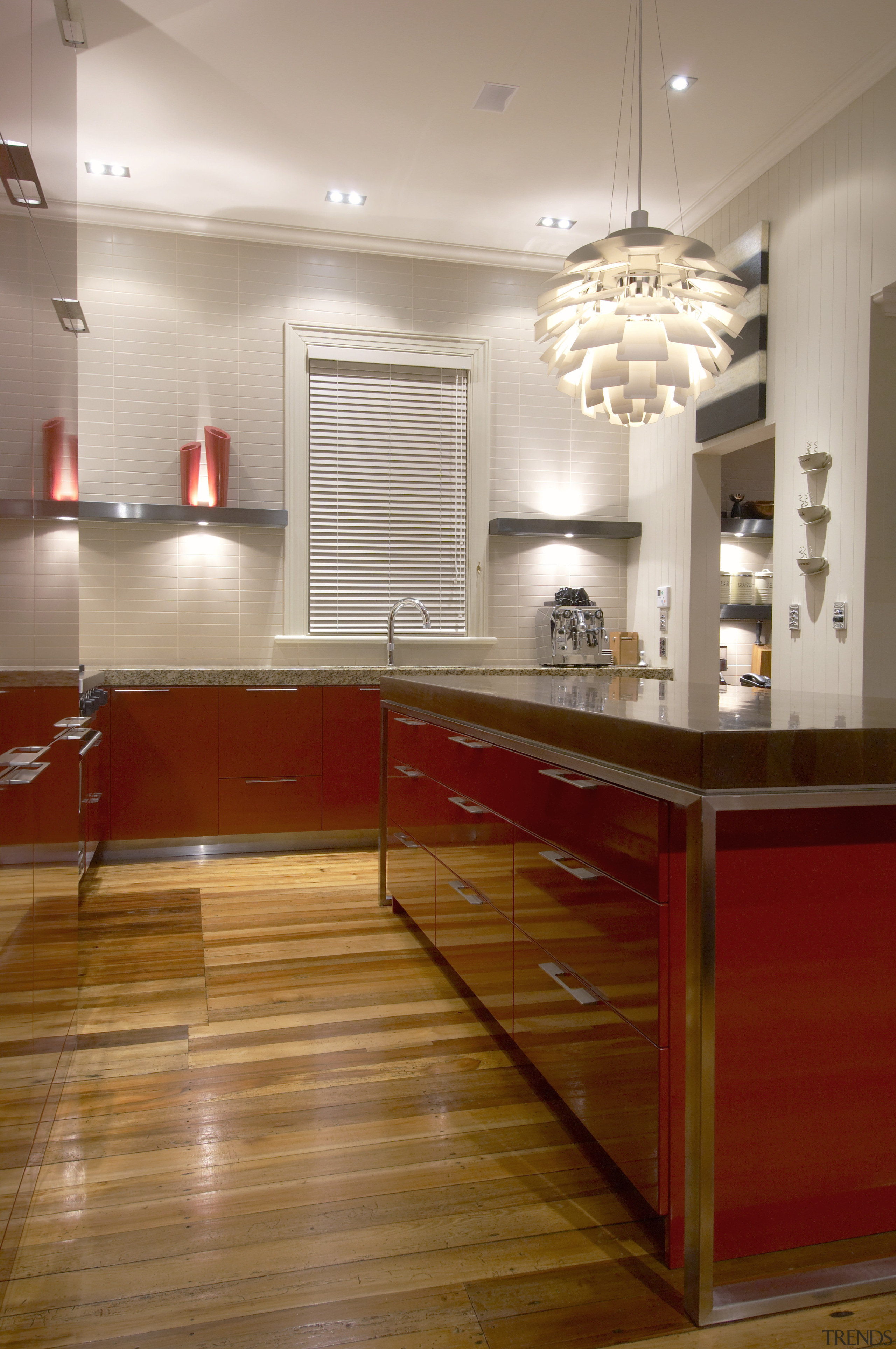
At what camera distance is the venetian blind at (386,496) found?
503 centimetres

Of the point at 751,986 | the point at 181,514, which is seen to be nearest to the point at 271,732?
the point at 181,514

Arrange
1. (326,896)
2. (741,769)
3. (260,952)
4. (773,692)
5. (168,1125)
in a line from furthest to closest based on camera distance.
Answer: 1. (326,896)
2. (260,952)
3. (773,692)
4. (168,1125)
5. (741,769)

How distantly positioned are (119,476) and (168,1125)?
3.65 meters

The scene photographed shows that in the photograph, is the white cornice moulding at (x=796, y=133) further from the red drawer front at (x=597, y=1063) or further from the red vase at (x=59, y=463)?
the red drawer front at (x=597, y=1063)

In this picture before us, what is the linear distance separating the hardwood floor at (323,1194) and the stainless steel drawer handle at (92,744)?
0.81 m

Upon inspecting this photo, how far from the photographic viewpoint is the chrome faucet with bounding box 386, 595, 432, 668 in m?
4.83

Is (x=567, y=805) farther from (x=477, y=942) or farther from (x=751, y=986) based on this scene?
(x=477, y=942)

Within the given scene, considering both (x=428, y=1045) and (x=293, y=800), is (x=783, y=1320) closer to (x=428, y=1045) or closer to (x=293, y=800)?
(x=428, y=1045)

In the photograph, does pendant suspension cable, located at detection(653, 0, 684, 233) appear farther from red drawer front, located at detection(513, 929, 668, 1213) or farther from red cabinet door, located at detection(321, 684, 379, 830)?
red drawer front, located at detection(513, 929, 668, 1213)

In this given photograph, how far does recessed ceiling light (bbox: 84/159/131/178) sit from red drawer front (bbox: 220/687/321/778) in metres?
2.55

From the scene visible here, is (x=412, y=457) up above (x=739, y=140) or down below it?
below

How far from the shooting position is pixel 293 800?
14.3 ft

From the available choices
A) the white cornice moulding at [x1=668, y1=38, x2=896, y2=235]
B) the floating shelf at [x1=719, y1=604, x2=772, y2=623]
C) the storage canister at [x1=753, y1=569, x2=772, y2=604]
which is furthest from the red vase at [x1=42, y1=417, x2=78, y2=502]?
the storage canister at [x1=753, y1=569, x2=772, y2=604]

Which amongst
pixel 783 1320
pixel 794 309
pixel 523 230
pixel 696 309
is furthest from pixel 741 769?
pixel 523 230
